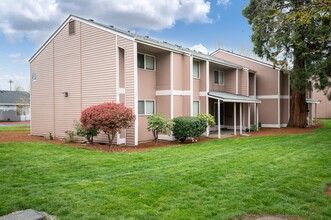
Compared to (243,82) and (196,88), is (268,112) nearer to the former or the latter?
(243,82)

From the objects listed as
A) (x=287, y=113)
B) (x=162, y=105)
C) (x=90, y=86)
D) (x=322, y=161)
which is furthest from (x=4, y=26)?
(x=287, y=113)

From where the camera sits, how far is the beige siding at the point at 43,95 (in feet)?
59.2

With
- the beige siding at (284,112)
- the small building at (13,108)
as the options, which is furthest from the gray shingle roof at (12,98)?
the beige siding at (284,112)

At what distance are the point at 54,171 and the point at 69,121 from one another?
957 cm

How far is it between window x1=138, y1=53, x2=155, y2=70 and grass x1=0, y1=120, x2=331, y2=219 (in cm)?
709

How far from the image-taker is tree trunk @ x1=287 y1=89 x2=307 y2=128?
23266mm

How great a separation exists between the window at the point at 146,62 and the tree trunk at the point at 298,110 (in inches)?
527

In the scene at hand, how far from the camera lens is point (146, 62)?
16266 millimetres

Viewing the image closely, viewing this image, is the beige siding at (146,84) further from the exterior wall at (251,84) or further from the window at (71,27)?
the exterior wall at (251,84)

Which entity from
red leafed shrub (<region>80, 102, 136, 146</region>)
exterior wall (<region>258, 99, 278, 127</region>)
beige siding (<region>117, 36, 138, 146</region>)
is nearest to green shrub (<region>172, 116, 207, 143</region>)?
beige siding (<region>117, 36, 138, 146</region>)

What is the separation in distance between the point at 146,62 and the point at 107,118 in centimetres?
541

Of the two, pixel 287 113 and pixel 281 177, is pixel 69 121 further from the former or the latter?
pixel 287 113

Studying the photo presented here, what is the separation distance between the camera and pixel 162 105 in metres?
16.6

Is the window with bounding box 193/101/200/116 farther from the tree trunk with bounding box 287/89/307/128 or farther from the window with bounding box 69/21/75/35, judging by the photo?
the tree trunk with bounding box 287/89/307/128
